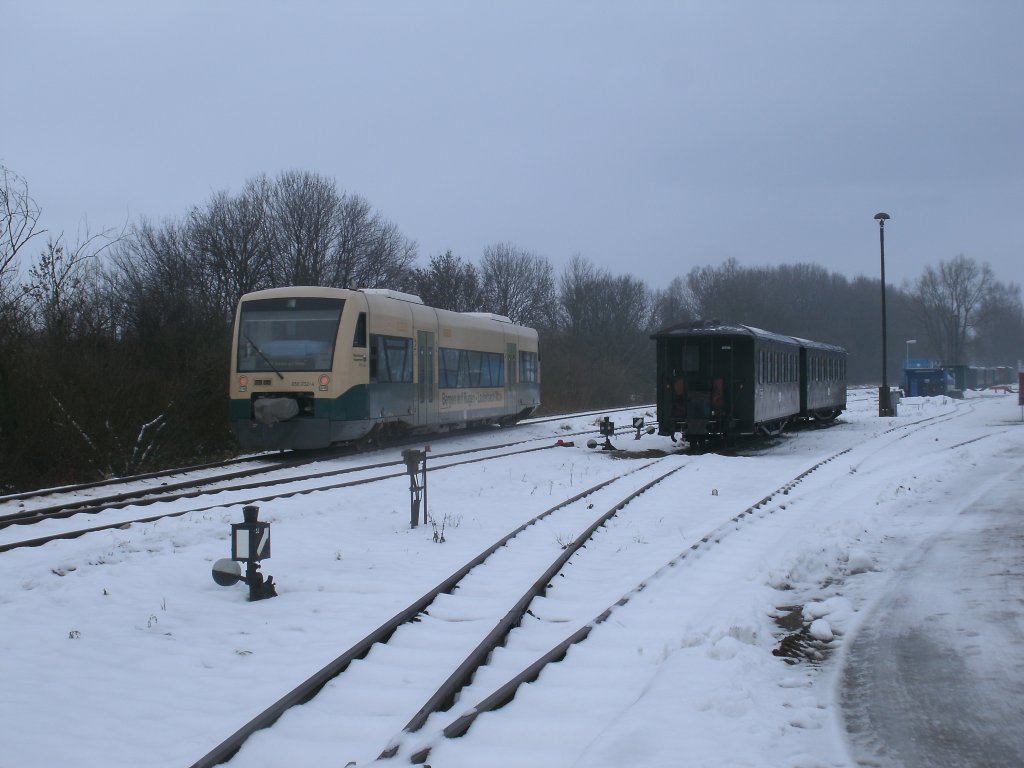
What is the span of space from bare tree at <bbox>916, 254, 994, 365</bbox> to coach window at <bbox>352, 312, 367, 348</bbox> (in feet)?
289

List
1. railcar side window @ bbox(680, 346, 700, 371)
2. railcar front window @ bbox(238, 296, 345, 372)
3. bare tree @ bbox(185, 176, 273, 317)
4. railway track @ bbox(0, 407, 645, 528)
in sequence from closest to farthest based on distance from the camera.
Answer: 1. railway track @ bbox(0, 407, 645, 528)
2. railcar front window @ bbox(238, 296, 345, 372)
3. railcar side window @ bbox(680, 346, 700, 371)
4. bare tree @ bbox(185, 176, 273, 317)

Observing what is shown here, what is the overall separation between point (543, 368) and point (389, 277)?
8.70 meters

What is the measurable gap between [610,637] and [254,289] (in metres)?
33.7

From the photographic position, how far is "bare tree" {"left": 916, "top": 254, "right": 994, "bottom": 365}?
94750 mm

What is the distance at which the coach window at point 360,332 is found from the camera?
706 inches

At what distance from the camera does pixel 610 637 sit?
6.48 metres

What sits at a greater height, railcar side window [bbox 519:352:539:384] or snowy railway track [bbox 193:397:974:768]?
railcar side window [bbox 519:352:539:384]

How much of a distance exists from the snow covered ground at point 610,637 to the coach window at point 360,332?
5517mm

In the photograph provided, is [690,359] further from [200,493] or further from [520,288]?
[520,288]

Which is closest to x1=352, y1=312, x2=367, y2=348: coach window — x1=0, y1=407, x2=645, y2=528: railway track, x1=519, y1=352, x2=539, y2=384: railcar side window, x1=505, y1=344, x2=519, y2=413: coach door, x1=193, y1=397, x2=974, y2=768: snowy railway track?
x1=0, y1=407, x2=645, y2=528: railway track

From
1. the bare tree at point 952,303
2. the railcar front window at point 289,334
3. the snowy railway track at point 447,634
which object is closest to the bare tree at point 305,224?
the railcar front window at point 289,334

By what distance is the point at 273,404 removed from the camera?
17.3 meters

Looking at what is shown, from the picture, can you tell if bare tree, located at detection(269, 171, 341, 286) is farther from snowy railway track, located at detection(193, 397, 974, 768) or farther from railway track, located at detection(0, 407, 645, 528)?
snowy railway track, located at detection(193, 397, 974, 768)

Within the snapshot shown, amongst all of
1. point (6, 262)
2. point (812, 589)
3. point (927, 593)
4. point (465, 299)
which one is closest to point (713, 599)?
point (812, 589)
